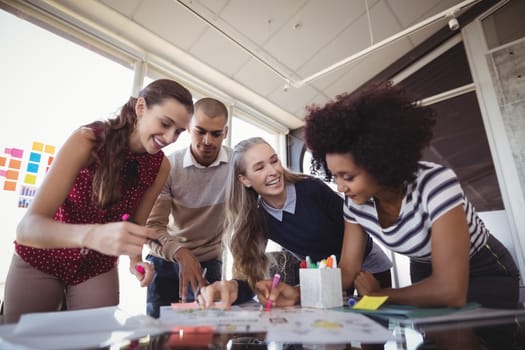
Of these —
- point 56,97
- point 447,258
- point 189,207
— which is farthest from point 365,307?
point 56,97

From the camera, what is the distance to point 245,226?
1299mm

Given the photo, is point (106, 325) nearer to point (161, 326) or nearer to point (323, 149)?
point (161, 326)

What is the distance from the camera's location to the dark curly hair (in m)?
0.86

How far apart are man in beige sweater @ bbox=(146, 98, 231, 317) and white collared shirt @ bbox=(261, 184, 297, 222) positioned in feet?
1.15

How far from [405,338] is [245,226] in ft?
2.90

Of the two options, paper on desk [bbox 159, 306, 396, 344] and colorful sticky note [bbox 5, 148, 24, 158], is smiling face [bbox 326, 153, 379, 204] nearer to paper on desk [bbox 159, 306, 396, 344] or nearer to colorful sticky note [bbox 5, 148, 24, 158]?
paper on desk [bbox 159, 306, 396, 344]

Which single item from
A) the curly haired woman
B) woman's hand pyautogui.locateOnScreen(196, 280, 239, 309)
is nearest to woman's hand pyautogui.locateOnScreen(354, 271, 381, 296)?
the curly haired woman

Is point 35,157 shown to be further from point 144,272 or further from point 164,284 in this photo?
point 144,272

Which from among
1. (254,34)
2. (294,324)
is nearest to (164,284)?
(294,324)

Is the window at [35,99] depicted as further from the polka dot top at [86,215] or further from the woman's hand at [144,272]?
the woman's hand at [144,272]

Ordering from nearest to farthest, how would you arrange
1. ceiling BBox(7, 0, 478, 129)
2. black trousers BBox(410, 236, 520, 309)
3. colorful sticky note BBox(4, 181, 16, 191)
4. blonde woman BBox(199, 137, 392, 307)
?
black trousers BBox(410, 236, 520, 309), blonde woman BBox(199, 137, 392, 307), colorful sticky note BBox(4, 181, 16, 191), ceiling BBox(7, 0, 478, 129)

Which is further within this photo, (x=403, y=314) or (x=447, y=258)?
(x=447, y=258)

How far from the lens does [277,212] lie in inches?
51.3

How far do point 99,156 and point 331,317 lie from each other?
2.81ft
